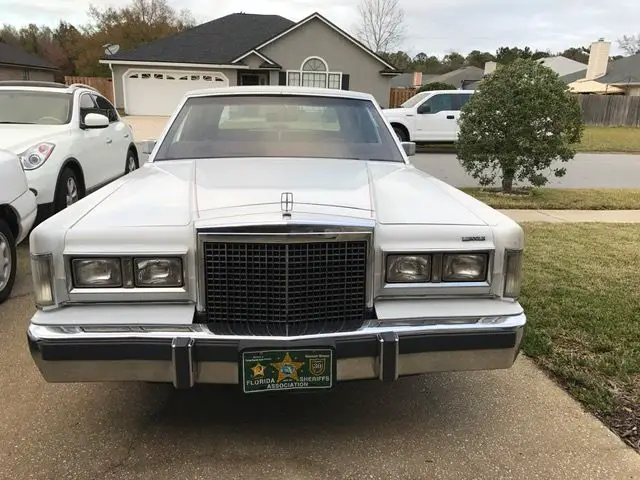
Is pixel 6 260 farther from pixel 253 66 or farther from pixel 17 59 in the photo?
pixel 17 59

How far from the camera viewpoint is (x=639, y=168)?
15055 mm

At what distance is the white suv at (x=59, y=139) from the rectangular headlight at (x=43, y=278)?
3.53 m

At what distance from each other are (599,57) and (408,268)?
5544 cm

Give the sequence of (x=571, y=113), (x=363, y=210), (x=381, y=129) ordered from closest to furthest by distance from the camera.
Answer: (x=363, y=210) → (x=381, y=129) → (x=571, y=113)

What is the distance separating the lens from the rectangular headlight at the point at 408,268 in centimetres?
264

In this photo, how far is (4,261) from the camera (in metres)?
4.51

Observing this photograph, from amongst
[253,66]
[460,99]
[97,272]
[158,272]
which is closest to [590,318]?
[158,272]

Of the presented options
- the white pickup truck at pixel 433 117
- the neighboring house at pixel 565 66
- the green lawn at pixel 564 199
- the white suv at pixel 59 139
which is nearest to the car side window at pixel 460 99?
the white pickup truck at pixel 433 117

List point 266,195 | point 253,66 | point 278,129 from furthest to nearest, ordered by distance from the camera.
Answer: point 253,66 → point 278,129 → point 266,195

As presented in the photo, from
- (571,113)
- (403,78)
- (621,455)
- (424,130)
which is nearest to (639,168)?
(424,130)

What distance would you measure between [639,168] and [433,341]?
15.0 metres

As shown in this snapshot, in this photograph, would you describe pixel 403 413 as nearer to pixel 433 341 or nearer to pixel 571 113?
pixel 433 341

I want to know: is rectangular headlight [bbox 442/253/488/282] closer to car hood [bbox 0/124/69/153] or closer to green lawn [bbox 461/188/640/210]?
car hood [bbox 0/124/69/153]

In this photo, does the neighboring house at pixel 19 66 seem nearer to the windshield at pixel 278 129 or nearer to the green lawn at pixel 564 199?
the green lawn at pixel 564 199
